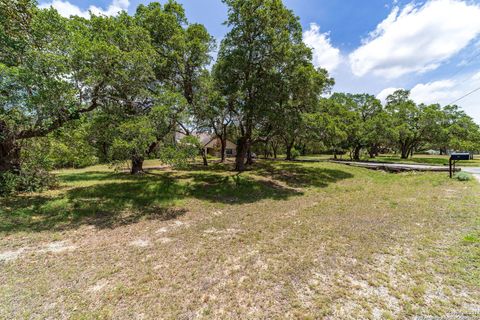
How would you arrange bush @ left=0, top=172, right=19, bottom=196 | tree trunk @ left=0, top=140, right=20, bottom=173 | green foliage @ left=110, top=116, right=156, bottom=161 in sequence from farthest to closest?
tree trunk @ left=0, top=140, right=20, bottom=173 → bush @ left=0, top=172, right=19, bottom=196 → green foliage @ left=110, top=116, right=156, bottom=161

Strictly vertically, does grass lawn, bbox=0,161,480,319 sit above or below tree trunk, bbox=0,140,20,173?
below

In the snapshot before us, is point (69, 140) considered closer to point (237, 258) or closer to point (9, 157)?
point (9, 157)

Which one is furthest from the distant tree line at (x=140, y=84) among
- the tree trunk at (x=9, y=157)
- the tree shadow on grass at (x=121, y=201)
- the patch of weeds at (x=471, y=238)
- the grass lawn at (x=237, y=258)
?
the patch of weeds at (x=471, y=238)

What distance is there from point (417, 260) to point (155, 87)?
12.1 meters

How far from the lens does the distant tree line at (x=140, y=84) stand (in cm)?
679

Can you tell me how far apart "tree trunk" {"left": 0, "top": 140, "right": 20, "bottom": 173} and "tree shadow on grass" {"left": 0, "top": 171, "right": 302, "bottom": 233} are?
1.46 meters

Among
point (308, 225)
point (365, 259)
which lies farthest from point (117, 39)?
point (365, 259)

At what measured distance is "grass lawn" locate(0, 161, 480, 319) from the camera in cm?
292

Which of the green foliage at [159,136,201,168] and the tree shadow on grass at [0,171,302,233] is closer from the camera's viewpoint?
the tree shadow on grass at [0,171,302,233]

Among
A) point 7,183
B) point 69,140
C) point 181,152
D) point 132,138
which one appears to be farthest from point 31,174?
point 181,152

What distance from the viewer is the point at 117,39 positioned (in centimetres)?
853

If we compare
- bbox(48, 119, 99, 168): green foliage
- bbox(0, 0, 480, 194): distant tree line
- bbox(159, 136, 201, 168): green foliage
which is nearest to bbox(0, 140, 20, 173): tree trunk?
bbox(0, 0, 480, 194): distant tree line

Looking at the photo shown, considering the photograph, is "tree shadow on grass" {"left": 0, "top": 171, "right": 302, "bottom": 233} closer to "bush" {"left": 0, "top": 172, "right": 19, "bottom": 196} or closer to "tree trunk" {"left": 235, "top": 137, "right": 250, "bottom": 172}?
"bush" {"left": 0, "top": 172, "right": 19, "bottom": 196}

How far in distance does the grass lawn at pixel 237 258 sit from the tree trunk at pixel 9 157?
1.42m
